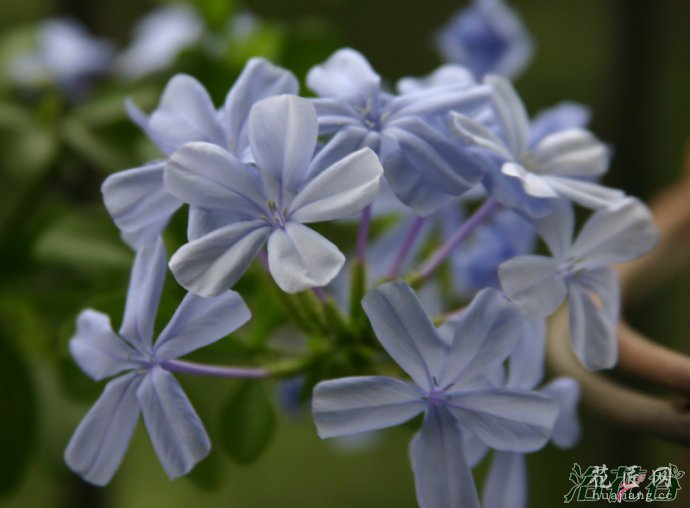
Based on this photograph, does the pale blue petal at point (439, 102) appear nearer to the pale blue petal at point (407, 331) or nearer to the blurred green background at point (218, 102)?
the pale blue petal at point (407, 331)

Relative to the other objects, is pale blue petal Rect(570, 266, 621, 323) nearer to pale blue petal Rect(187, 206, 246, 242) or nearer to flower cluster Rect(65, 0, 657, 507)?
flower cluster Rect(65, 0, 657, 507)

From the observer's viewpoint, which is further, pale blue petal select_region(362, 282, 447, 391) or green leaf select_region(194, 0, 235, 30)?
green leaf select_region(194, 0, 235, 30)

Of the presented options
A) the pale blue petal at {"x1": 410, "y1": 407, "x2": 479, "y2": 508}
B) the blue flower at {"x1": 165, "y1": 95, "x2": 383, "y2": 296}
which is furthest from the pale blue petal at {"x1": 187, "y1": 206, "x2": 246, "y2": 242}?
the pale blue petal at {"x1": 410, "y1": 407, "x2": 479, "y2": 508}

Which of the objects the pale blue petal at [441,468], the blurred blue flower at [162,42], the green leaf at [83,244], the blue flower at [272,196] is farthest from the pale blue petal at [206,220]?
the blurred blue flower at [162,42]

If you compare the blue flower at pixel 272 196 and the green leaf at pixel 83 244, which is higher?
the green leaf at pixel 83 244

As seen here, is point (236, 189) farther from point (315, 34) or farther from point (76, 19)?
point (76, 19)

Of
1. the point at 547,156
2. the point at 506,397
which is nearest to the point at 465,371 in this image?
the point at 506,397
